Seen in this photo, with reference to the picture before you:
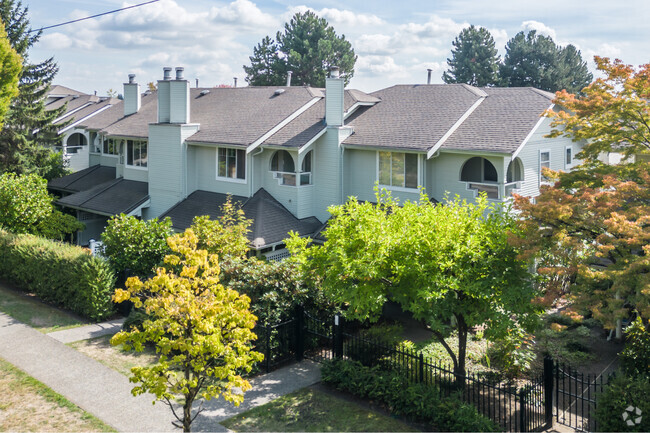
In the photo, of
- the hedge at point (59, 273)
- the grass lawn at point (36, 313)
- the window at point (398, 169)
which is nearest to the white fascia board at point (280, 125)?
the window at point (398, 169)

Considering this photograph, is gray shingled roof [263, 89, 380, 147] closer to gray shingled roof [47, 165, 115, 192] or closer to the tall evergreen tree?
gray shingled roof [47, 165, 115, 192]

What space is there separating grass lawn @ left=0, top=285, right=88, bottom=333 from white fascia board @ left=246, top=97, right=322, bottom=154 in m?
9.38

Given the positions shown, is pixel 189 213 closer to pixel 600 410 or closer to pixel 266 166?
pixel 266 166

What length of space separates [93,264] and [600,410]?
14.6m

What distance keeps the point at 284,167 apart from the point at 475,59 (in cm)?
4258

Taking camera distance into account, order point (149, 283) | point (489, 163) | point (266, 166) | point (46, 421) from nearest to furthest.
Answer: point (149, 283)
point (46, 421)
point (489, 163)
point (266, 166)

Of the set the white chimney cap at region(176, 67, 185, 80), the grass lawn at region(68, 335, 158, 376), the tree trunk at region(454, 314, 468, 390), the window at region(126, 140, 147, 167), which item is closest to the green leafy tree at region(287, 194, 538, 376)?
the tree trunk at region(454, 314, 468, 390)

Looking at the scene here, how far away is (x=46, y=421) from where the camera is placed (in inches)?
457

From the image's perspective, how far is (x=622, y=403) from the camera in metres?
10.5

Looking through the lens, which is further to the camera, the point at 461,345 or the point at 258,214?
the point at 258,214

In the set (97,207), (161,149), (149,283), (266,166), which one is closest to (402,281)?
(149,283)

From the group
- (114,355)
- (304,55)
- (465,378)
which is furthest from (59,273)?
(304,55)

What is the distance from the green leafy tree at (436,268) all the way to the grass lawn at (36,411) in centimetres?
591

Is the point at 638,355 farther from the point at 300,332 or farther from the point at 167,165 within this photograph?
the point at 167,165
